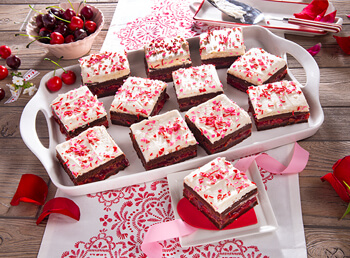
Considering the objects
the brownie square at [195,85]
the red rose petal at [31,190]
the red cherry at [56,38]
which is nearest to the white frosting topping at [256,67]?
the brownie square at [195,85]

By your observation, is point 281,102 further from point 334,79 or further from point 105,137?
point 105,137

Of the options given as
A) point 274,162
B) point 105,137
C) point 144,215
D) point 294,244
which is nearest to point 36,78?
point 105,137

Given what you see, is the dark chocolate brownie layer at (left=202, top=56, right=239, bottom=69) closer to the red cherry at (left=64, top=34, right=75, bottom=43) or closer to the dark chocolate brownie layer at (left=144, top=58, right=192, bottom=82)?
the dark chocolate brownie layer at (left=144, top=58, right=192, bottom=82)

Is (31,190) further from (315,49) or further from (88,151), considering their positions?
(315,49)

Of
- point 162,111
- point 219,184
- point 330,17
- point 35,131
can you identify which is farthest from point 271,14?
point 35,131

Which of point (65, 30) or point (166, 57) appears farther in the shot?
point (65, 30)

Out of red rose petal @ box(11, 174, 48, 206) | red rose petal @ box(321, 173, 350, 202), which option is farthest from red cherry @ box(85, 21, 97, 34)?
red rose petal @ box(321, 173, 350, 202)

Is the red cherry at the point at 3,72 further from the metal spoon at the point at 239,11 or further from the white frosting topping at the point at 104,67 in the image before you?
the metal spoon at the point at 239,11
